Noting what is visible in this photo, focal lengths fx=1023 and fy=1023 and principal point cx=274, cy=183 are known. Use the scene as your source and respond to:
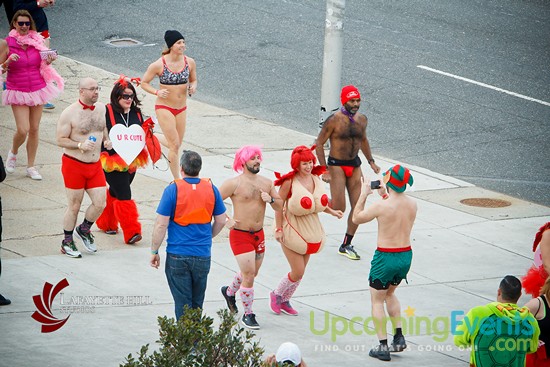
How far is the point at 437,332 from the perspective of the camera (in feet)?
32.6

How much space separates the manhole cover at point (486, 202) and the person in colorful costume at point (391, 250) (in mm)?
4948

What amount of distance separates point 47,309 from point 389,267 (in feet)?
10.5

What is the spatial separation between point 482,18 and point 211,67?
6.83 metres

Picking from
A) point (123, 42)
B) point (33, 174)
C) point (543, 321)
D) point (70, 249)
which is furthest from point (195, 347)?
point (123, 42)

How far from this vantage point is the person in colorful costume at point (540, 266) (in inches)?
349

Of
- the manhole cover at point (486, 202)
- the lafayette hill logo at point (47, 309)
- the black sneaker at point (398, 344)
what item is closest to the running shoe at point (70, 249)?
the lafayette hill logo at point (47, 309)

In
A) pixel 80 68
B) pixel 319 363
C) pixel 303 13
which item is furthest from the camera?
pixel 303 13

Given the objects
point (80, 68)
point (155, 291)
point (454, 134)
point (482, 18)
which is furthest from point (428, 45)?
point (155, 291)

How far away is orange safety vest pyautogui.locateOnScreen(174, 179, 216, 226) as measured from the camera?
885 cm

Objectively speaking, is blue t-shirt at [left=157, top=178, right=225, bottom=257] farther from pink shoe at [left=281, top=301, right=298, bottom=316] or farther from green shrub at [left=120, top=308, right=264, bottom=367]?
green shrub at [left=120, top=308, right=264, bottom=367]

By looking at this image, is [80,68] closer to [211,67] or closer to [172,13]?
[211,67]

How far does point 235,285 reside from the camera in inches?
390

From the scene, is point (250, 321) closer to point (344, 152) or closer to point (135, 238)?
point (135, 238)

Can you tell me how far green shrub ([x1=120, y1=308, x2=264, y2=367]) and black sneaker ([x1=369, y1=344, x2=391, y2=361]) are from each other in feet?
9.48
